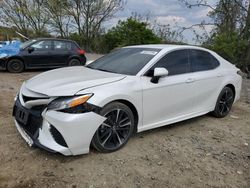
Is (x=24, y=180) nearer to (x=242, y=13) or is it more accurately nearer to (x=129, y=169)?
(x=129, y=169)

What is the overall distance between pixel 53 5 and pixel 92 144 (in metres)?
17.8

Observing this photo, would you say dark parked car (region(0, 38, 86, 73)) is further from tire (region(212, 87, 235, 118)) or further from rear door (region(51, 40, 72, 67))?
tire (region(212, 87, 235, 118))

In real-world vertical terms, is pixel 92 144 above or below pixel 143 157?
above

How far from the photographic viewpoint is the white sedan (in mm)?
3098

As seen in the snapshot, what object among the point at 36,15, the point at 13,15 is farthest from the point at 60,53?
the point at 13,15

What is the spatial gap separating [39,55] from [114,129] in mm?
7453

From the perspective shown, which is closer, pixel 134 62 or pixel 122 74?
pixel 122 74

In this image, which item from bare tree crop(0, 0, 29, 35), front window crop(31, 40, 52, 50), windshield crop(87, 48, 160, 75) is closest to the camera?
windshield crop(87, 48, 160, 75)

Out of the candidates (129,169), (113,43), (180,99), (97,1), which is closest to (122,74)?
(180,99)

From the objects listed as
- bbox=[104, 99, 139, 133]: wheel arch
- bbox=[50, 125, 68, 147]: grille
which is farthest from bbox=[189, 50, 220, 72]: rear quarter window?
bbox=[50, 125, 68, 147]: grille

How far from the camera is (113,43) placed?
1894cm

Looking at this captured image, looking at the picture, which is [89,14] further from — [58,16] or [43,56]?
[43,56]

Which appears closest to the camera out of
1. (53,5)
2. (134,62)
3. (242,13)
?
(134,62)

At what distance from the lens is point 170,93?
4.08 meters
